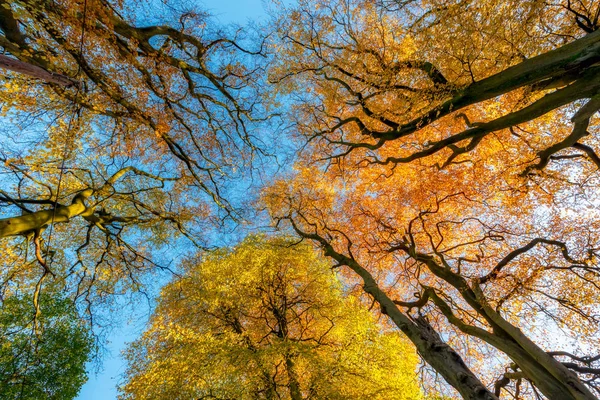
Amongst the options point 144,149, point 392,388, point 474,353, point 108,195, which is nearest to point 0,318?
point 108,195

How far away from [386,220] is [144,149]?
28.8 feet

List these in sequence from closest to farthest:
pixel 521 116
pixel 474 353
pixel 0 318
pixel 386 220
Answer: pixel 521 116, pixel 0 318, pixel 474 353, pixel 386 220

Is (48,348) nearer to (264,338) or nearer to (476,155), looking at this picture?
(264,338)

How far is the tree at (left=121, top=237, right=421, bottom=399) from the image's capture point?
657 cm

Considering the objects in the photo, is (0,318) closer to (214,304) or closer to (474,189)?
(214,304)

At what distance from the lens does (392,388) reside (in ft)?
21.3

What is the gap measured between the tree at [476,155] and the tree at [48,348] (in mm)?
8191

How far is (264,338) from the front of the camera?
9.21 metres

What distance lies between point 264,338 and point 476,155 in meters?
10.2

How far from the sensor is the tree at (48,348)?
724 cm

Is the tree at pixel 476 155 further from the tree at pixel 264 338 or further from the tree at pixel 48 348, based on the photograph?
the tree at pixel 48 348

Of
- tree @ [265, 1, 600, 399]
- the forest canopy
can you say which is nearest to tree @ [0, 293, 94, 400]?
the forest canopy

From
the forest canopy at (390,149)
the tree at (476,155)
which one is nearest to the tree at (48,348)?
the forest canopy at (390,149)

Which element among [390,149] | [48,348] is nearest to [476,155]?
[390,149]
